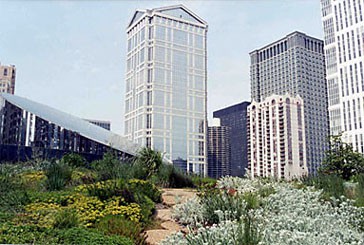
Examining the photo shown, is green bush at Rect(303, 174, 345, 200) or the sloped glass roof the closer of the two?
green bush at Rect(303, 174, 345, 200)

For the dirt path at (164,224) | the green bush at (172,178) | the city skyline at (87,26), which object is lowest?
the dirt path at (164,224)

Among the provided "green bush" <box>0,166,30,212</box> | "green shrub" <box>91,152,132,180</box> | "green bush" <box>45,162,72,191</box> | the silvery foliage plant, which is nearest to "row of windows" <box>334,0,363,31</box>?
"green shrub" <box>91,152,132,180</box>

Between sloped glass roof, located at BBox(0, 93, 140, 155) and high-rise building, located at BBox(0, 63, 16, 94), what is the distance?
5525 cm

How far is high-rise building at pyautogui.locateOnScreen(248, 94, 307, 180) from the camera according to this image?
284 ft

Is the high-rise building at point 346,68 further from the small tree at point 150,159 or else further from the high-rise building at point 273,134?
the small tree at point 150,159

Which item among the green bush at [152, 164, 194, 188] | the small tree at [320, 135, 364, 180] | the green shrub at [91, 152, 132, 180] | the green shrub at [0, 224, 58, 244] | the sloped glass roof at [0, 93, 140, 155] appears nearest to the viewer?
the green shrub at [0, 224, 58, 244]

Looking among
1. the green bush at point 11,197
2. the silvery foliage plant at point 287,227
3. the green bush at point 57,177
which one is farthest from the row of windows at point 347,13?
the green bush at point 11,197

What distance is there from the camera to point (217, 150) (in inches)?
4218

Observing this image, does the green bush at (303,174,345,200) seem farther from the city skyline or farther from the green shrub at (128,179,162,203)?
the city skyline

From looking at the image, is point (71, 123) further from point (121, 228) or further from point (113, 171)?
point (121, 228)

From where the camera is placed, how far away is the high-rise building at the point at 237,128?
10375 centimetres

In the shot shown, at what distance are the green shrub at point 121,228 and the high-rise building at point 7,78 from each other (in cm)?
8076

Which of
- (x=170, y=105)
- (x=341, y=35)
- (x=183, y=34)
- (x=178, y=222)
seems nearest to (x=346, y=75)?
(x=341, y=35)

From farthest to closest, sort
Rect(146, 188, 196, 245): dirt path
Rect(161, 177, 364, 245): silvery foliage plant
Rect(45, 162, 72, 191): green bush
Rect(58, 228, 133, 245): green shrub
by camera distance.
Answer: Rect(45, 162, 72, 191): green bush < Rect(146, 188, 196, 245): dirt path < Rect(58, 228, 133, 245): green shrub < Rect(161, 177, 364, 245): silvery foliage plant
